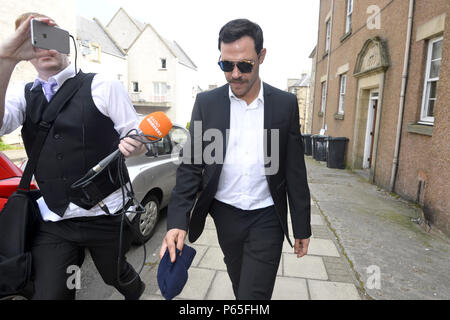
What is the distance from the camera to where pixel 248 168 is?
82.2 inches

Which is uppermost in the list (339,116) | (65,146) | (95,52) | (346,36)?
(95,52)

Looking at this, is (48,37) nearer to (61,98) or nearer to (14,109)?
(61,98)

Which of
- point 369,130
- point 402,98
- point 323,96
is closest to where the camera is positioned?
point 402,98

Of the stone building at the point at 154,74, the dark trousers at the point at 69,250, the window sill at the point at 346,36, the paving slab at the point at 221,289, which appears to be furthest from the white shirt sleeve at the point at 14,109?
the stone building at the point at 154,74

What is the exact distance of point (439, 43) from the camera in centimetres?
608

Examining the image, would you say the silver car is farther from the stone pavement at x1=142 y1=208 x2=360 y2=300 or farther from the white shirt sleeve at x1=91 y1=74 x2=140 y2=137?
the white shirt sleeve at x1=91 y1=74 x2=140 y2=137

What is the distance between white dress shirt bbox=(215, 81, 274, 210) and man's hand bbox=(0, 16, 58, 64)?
123 centimetres

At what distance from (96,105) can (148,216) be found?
2.92 metres

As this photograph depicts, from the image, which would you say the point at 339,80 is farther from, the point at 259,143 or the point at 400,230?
the point at 259,143

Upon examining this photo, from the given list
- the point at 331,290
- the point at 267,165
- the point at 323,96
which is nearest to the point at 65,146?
the point at 267,165

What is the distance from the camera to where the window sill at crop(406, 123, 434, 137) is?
5901mm

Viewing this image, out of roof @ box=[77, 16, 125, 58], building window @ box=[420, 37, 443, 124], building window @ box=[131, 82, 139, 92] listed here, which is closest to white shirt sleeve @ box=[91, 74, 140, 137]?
building window @ box=[420, 37, 443, 124]

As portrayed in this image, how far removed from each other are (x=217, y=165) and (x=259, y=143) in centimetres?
33
